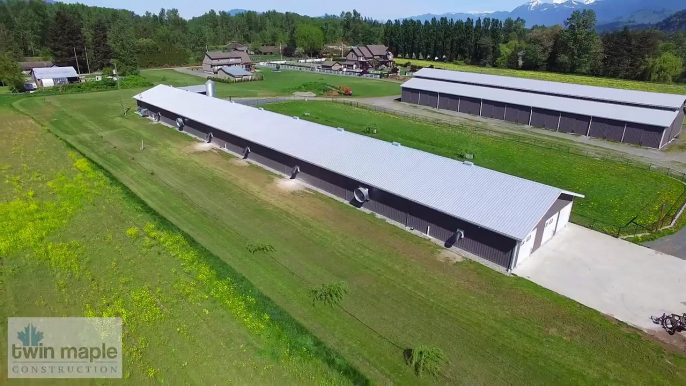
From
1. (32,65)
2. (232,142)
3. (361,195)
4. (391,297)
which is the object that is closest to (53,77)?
(32,65)

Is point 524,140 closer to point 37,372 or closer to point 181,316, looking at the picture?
point 181,316

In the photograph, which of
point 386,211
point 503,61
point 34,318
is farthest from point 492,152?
point 503,61

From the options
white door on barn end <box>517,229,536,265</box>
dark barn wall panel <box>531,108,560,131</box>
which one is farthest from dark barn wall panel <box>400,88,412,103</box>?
white door on barn end <box>517,229,536,265</box>

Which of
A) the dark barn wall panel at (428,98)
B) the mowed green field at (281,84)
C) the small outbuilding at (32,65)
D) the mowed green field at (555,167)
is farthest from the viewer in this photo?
the small outbuilding at (32,65)

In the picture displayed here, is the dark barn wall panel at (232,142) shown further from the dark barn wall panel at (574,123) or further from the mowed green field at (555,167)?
the dark barn wall panel at (574,123)

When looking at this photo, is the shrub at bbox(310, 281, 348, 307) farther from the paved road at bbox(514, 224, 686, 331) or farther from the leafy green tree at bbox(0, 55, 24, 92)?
the leafy green tree at bbox(0, 55, 24, 92)

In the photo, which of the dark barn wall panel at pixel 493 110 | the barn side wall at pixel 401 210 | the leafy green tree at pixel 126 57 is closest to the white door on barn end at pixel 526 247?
the barn side wall at pixel 401 210
